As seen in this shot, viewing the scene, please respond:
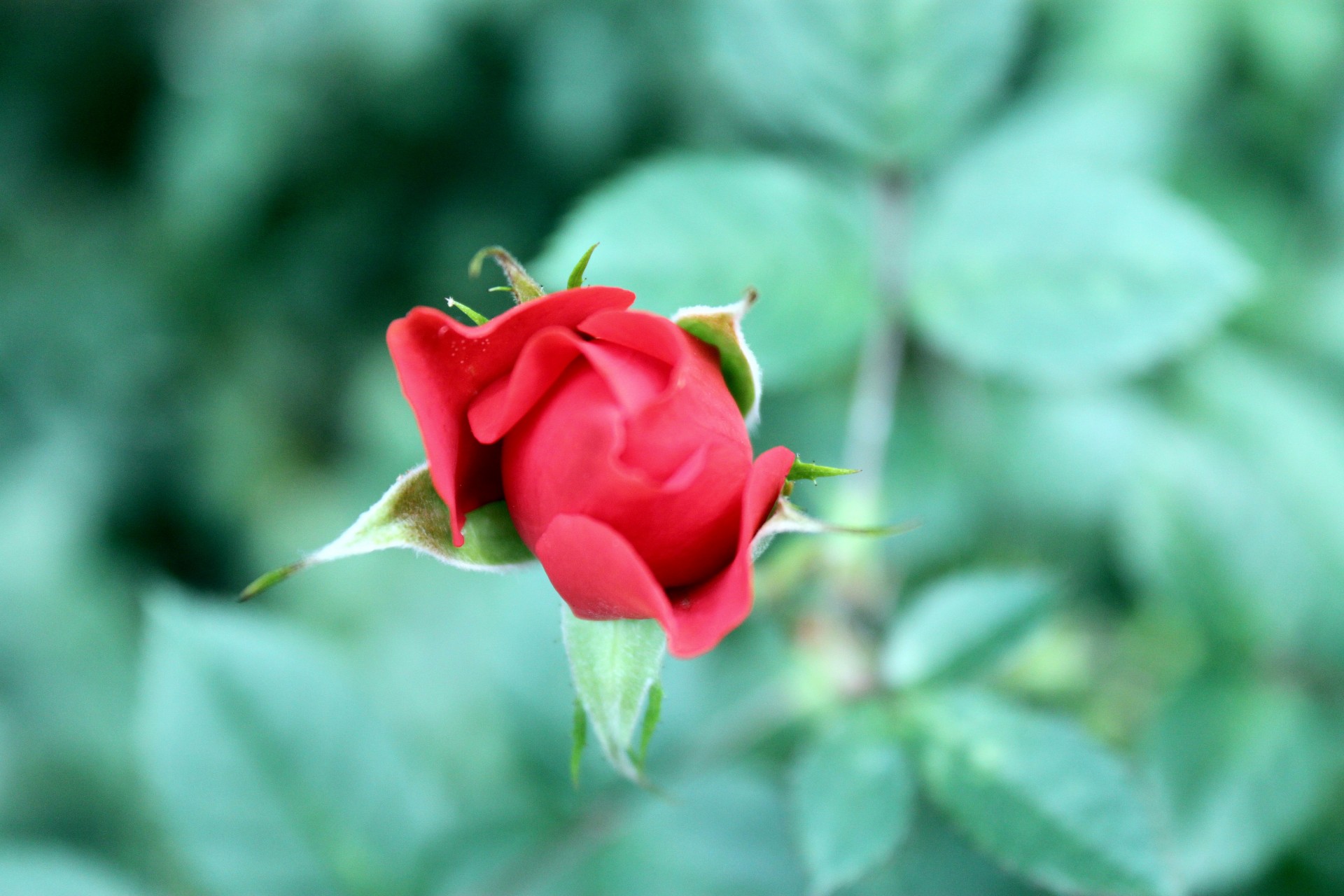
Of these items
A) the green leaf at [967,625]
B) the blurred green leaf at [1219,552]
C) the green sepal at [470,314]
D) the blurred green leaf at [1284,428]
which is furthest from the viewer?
the blurred green leaf at [1284,428]

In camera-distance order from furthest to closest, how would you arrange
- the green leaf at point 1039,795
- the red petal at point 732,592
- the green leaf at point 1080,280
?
1. the green leaf at point 1080,280
2. the green leaf at point 1039,795
3. the red petal at point 732,592

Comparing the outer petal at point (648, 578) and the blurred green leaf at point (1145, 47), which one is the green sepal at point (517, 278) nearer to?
the outer petal at point (648, 578)

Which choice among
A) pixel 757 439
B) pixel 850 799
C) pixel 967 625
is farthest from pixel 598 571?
pixel 757 439

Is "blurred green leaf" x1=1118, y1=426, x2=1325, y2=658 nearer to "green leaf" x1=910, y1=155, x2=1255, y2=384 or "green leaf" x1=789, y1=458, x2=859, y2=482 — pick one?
"green leaf" x1=910, y1=155, x2=1255, y2=384

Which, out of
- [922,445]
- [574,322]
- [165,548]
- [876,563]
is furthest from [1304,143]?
[165,548]

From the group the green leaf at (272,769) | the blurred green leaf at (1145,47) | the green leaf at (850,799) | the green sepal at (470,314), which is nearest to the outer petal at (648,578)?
the green sepal at (470,314)

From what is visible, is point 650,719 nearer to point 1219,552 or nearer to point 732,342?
point 732,342

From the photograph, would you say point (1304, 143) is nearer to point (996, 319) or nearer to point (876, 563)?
point (996, 319)
